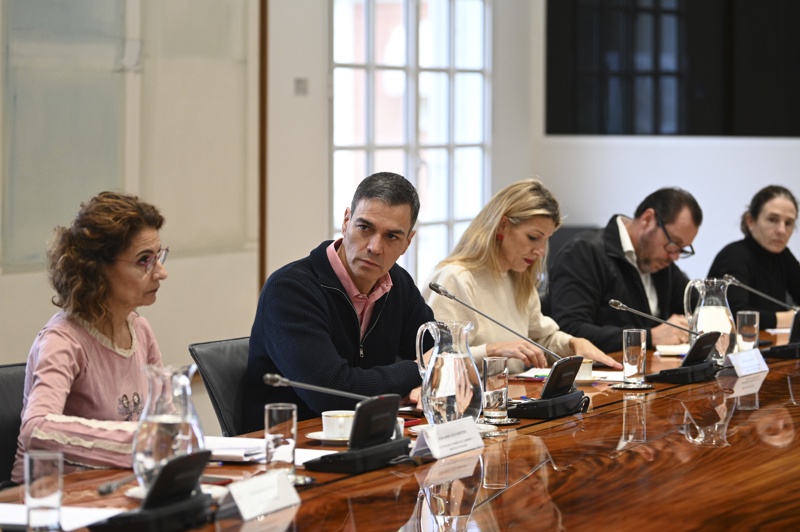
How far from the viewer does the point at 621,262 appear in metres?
4.09

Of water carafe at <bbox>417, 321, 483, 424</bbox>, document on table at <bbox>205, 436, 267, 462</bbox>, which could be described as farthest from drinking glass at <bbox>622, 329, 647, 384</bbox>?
document on table at <bbox>205, 436, 267, 462</bbox>

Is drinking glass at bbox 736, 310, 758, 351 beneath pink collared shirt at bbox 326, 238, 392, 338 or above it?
beneath

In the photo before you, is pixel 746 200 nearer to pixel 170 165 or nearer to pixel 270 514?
pixel 170 165

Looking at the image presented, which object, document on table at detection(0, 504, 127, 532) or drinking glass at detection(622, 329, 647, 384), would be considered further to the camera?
drinking glass at detection(622, 329, 647, 384)

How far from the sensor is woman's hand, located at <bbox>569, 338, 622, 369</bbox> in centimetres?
326

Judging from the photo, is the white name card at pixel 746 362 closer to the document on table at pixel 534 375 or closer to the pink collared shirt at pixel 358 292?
the document on table at pixel 534 375

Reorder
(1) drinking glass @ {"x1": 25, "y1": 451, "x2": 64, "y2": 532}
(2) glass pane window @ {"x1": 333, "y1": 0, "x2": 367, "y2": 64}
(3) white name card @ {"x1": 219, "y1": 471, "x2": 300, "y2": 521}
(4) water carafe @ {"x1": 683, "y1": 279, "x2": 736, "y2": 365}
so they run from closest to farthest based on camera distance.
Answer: (1) drinking glass @ {"x1": 25, "y1": 451, "x2": 64, "y2": 532} < (3) white name card @ {"x1": 219, "y1": 471, "x2": 300, "y2": 521} < (4) water carafe @ {"x1": 683, "y1": 279, "x2": 736, "y2": 365} < (2) glass pane window @ {"x1": 333, "y1": 0, "x2": 367, "y2": 64}

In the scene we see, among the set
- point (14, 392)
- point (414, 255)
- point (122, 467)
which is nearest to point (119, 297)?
point (14, 392)

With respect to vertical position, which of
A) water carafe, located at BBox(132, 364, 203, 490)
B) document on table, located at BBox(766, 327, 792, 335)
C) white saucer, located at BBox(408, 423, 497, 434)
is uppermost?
water carafe, located at BBox(132, 364, 203, 490)

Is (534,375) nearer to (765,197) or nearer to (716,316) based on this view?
(716,316)

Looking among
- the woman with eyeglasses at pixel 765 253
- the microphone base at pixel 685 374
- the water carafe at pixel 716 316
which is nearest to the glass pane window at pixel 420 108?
the woman with eyeglasses at pixel 765 253

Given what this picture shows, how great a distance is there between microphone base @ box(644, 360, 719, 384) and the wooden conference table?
43 cm

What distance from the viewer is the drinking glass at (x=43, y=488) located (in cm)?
147

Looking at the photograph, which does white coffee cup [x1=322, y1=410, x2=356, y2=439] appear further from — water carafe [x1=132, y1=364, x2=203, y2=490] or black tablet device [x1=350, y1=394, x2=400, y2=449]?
water carafe [x1=132, y1=364, x2=203, y2=490]
